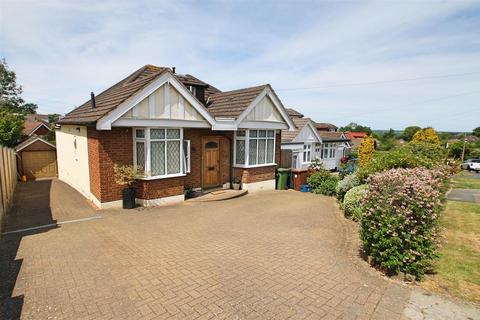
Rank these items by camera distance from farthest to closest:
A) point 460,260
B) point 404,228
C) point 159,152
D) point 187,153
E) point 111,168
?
point 187,153 < point 159,152 < point 111,168 < point 460,260 < point 404,228

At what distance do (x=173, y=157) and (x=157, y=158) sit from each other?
0.67m

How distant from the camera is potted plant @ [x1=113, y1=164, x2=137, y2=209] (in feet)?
30.8

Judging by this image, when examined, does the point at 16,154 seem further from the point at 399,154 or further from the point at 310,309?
the point at 399,154

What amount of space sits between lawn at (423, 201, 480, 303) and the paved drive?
0.94 meters

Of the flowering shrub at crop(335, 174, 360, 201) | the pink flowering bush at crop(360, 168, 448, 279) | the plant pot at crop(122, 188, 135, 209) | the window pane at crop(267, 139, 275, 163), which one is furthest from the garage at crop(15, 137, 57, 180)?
the pink flowering bush at crop(360, 168, 448, 279)

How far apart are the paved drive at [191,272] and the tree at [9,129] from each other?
18.8m

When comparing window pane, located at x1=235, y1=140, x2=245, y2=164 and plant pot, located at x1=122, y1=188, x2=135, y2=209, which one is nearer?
plant pot, located at x1=122, y1=188, x2=135, y2=209

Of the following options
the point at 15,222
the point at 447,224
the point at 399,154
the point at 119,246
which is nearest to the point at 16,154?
the point at 15,222

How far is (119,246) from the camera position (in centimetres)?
641

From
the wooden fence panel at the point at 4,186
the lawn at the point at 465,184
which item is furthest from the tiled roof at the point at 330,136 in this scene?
the wooden fence panel at the point at 4,186

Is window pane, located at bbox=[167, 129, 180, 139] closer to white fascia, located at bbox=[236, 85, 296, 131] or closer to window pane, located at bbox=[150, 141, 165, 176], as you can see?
window pane, located at bbox=[150, 141, 165, 176]

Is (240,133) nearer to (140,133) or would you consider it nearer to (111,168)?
(140,133)

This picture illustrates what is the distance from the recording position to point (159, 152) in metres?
10.1

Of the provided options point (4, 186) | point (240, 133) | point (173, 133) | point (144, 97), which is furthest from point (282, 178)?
point (4, 186)
